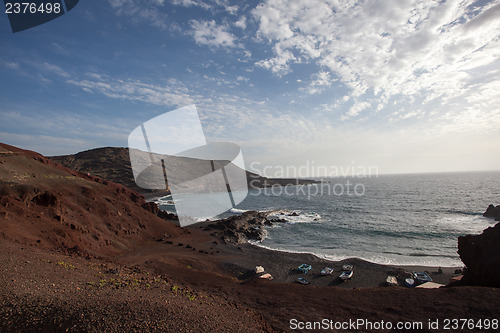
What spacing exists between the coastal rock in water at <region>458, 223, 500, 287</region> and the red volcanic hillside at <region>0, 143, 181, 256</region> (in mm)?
27550

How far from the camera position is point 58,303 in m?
7.12

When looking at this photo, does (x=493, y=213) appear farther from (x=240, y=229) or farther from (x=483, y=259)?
(x=240, y=229)

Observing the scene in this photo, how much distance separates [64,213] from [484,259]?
111ft

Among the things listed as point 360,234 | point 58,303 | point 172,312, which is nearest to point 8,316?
point 58,303

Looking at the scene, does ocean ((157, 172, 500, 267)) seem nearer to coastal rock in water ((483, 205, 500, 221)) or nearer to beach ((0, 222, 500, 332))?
coastal rock in water ((483, 205, 500, 221))

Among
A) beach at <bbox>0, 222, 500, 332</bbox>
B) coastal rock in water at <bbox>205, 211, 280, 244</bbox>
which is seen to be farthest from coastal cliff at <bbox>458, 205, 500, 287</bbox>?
coastal rock in water at <bbox>205, 211, 280, 244</bbox>

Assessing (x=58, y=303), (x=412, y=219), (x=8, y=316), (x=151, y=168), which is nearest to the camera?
(x=8, y=316)

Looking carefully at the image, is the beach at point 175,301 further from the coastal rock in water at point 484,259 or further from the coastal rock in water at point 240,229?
the coastal rock in water at point 240,229

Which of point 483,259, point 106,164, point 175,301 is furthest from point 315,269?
point 106,164

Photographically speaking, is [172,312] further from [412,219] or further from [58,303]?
[412,219]

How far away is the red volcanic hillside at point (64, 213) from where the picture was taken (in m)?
17.8

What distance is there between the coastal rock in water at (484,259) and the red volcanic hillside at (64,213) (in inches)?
1085

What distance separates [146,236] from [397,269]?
30.3 metres

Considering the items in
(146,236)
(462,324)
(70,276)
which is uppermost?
(70,276)
